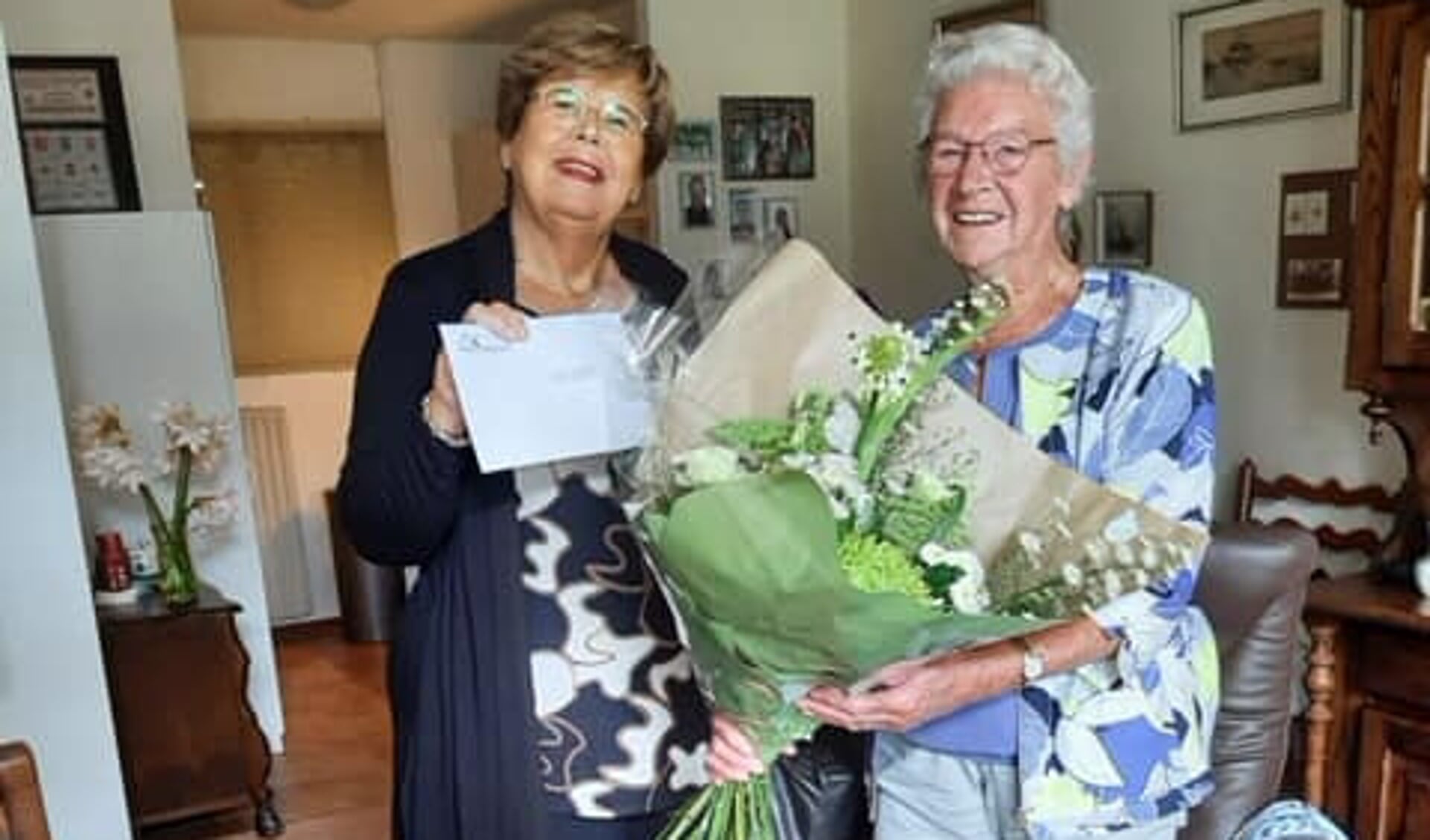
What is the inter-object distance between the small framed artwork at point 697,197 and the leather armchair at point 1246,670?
7.91 feet

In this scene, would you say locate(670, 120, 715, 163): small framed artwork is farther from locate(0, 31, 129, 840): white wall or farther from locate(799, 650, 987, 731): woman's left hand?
locate(799, 650, 987, 731): woman's left hand

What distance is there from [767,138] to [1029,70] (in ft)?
8.88

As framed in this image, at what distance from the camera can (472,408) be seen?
0.99 m

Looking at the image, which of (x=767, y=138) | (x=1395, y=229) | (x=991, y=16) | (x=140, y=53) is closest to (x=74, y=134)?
(x=140, y=53)

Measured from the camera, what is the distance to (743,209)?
3.66 meters

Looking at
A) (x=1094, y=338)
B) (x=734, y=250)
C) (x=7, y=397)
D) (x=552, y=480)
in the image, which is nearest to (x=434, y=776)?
(x=552, y=480)

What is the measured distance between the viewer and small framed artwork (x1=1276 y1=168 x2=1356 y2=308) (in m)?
2.33

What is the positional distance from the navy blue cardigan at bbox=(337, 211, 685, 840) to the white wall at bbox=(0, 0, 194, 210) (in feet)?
8.47

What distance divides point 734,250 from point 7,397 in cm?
155

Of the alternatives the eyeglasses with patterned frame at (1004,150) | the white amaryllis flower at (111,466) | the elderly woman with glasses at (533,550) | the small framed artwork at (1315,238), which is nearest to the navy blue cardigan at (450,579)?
the elderly woman with glasses at (533,550)

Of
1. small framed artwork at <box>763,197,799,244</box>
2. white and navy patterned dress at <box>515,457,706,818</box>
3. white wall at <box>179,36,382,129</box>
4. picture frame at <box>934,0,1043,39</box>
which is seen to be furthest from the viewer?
white wall at <box>179,36,382,129</box>

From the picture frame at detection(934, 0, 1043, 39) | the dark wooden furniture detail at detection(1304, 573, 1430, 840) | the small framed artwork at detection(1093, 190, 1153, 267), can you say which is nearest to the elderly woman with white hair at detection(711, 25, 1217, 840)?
the dark wooden furniture detail at detection(1304, 573, 1430, 840)

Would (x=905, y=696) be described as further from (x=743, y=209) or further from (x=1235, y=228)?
(x=743, y=209)

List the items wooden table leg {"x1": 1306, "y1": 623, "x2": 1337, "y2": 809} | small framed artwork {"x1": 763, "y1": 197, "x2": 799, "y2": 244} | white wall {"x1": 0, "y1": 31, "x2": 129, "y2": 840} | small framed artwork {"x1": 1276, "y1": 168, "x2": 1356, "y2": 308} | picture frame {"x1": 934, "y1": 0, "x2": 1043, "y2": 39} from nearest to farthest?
white wall {"x1": 0, "y1": 31, "x2": 129, "y2": 840}
wooden table leg {"x1": 1306, "y1": 623, "x2": 1337, "y2": 809}
small framed artwork {"x1": 1276, "y1": 168, "x2": 1356, "y2": 308}
picture frame {"x1": 934, "y1": 0, "x2": 1043, "y2": 39}
small framed artwork {"x1": 763, "y1": 197, "x2": 799, "y2": 244}
